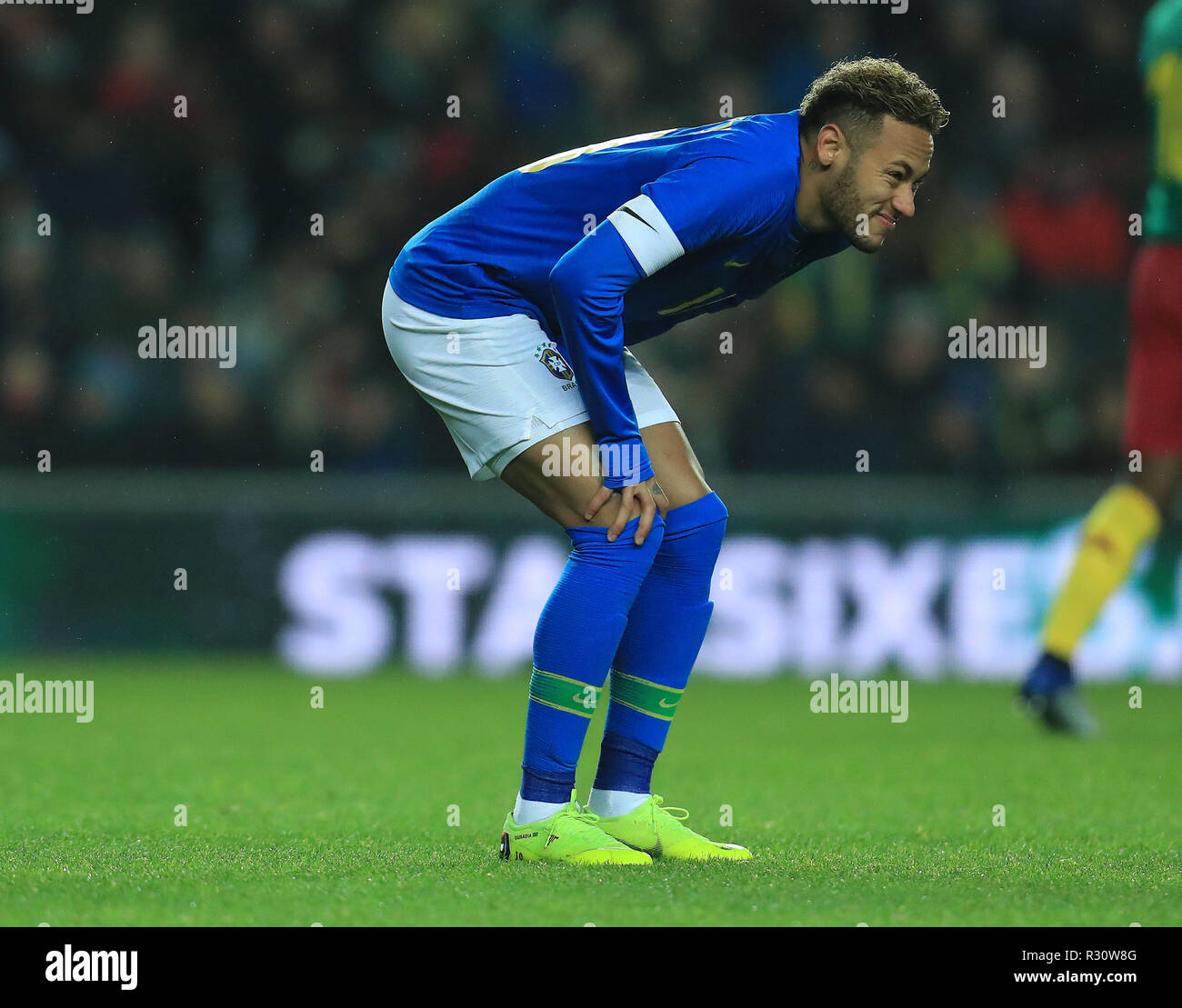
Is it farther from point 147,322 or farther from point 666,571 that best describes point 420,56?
point 666,571

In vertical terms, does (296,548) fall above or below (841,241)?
below

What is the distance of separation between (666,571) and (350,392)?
6033 millimetres

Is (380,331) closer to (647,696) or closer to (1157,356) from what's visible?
(1157,356)

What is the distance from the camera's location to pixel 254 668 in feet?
27.8

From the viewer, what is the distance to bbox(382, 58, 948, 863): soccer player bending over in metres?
3.33

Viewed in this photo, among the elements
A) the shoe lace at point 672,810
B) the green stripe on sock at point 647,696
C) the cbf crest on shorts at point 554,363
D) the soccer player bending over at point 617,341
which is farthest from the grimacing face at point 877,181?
the shoe lace at point 672,810

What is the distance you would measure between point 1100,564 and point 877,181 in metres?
3.26

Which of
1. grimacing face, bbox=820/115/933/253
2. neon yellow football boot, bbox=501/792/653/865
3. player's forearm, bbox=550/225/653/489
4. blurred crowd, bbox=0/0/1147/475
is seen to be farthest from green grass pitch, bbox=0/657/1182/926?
blurred crowd, bbox=0/0/1147/475

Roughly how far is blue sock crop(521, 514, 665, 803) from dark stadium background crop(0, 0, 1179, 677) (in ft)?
16.3

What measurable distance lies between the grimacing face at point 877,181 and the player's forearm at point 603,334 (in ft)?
1.60

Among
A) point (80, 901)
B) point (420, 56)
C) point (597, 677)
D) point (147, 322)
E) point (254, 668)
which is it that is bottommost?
point (254, 668)

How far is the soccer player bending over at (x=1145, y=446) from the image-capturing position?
6254 millimetres

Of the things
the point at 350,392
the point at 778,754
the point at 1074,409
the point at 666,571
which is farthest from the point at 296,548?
the point at 666,571

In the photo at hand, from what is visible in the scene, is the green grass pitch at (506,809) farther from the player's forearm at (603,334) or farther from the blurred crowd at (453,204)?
the blurred crowd at (453,204)
